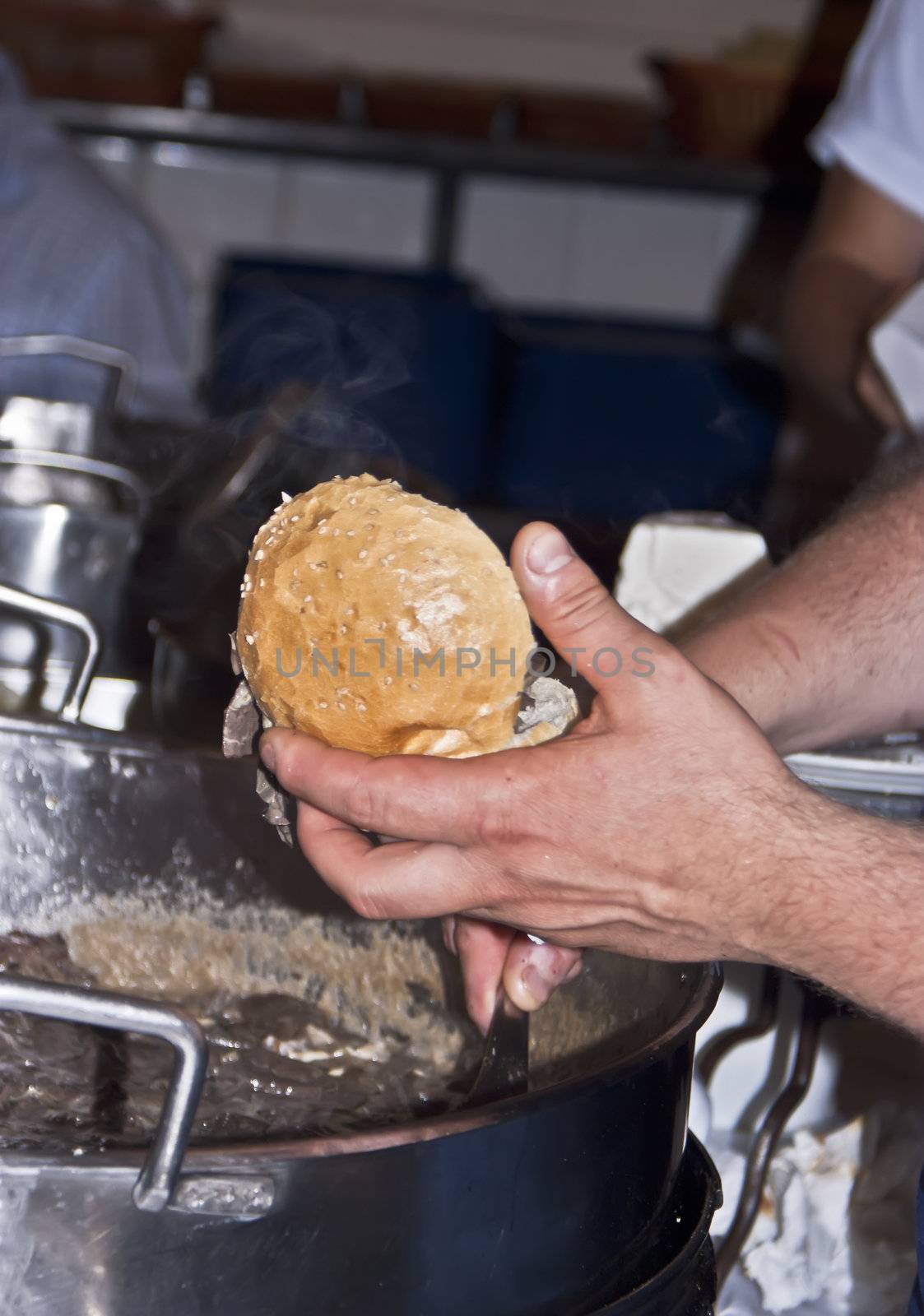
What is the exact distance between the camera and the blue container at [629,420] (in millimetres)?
4090

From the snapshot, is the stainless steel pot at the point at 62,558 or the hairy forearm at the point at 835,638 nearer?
the hairy forearm at the point at 835,638

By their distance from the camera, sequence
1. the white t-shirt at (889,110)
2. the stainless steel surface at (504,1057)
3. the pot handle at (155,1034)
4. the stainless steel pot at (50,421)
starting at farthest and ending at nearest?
the white t-shirt at (889,110) → the stainless steel pot at (50,421) → the stainless steel surface at (504,1057) → the pot handle at (155,1034)

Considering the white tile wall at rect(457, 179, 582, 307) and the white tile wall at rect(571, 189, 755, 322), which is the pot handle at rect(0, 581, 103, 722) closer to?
the white tile wall at rect(457, 179, 582, 307)

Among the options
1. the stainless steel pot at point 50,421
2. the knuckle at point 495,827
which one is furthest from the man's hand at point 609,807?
the stainless steel pot at point 50,421

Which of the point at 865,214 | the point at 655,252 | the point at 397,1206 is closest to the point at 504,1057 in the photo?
the point at 397,1206

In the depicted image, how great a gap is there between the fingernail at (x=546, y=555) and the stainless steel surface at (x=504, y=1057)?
12.6 inches

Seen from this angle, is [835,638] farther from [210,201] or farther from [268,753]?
[210,201]

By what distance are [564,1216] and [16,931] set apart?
1.92 ft

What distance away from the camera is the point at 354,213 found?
4840 mm

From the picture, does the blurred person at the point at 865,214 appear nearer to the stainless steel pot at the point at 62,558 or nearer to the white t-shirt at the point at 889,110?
the white t-shirt at the point at 889,110

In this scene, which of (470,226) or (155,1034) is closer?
(155,1034)

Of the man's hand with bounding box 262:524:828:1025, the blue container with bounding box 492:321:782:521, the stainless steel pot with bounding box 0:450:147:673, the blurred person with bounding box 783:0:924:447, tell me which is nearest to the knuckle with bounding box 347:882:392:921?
the man's hand with bounding box 262:524:828:1025

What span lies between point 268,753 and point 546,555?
0.71 feet

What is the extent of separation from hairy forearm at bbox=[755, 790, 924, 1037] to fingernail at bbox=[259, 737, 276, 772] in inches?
11.8
